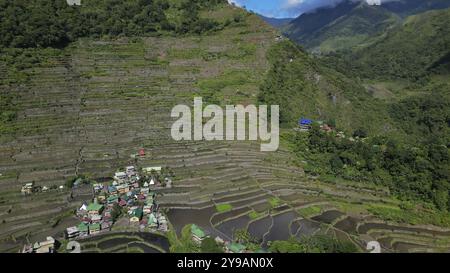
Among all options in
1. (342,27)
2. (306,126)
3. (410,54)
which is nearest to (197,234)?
(306,126)

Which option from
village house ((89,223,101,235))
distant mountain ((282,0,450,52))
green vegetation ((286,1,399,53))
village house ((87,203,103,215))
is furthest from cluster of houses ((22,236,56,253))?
green vegetation ((286,1,399,53))

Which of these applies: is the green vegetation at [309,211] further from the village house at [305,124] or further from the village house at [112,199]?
the village house at [305,124]

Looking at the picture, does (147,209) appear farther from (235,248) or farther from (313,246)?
(313,246)

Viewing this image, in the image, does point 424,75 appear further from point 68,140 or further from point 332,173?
point 68,140

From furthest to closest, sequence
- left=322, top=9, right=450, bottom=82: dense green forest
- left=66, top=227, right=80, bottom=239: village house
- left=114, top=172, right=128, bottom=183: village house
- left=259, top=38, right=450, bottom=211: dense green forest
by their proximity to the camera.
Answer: left=322, top=9, right=450, bottom=82: dense green forest, left=259, top=38, right=450, bottom=211: dense green forest, left=114, top=172, right=128, bottom=183: village house, left=66, top=227, right=80, bottom=239: village house
